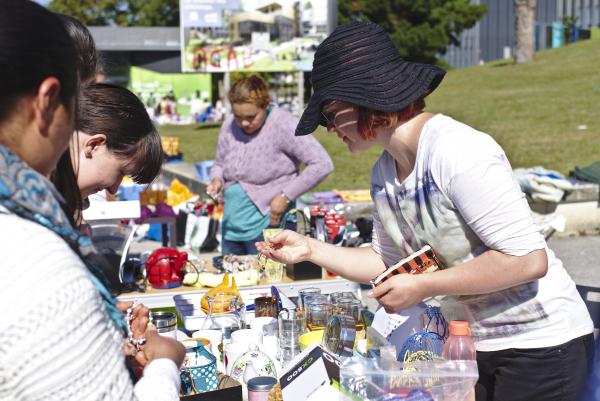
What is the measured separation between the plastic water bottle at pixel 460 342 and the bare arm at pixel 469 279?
9 centimetres

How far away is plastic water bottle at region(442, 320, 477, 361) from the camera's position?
193 cm

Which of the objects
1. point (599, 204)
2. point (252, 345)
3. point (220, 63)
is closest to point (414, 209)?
point (252, 345)

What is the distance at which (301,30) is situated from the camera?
2012 cm

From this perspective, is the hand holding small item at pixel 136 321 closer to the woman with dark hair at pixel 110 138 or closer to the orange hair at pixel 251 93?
the woman with dark hair at pixel 110 138

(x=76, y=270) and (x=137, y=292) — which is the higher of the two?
(x=76, y=270)

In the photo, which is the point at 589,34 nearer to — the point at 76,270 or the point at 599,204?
the point at 599,204

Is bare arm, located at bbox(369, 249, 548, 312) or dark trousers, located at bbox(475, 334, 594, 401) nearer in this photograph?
bare arm, located at bbox(369, 249, 548, 312)

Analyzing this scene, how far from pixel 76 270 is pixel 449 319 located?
4.32ft

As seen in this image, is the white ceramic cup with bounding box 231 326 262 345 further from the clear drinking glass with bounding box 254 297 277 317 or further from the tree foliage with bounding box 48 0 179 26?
the tree foliage with bounding box 48 0 179 26

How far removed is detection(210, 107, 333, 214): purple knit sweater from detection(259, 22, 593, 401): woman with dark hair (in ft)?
8.13

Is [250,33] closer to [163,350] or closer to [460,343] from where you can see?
[460,343]

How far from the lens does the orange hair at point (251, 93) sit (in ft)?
14.6

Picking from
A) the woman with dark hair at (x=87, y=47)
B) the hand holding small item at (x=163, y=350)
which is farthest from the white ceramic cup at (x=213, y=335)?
the hand holding small item at (x=163, y=350)

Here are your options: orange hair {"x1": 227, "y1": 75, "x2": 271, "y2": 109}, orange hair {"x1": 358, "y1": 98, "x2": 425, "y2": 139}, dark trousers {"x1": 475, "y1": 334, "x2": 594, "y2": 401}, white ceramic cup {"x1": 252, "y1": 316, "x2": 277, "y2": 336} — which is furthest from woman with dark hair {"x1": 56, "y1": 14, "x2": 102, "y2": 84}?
orange hair {"x1": 227, "y1": 75, "x2": 271, "y2": 109}
